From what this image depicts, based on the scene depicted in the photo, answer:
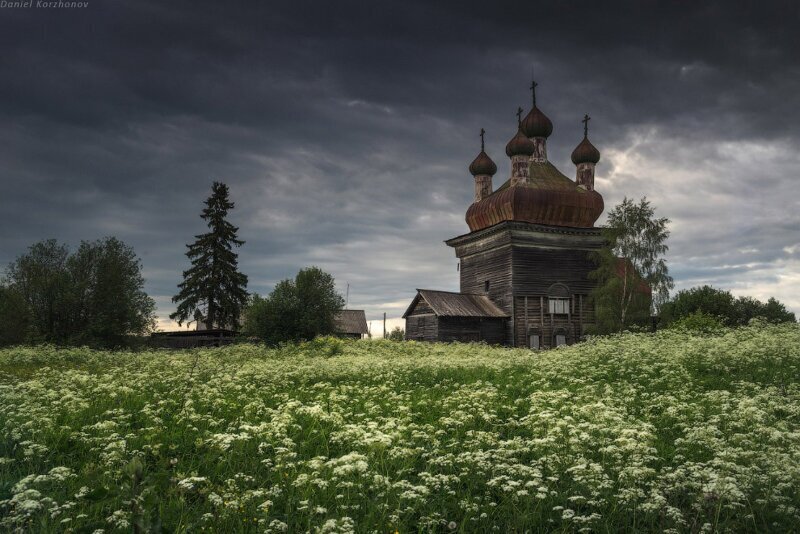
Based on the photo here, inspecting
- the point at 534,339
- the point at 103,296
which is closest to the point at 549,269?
the point at 534,339

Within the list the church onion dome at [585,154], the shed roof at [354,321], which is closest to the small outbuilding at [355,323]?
the shed roof at [354,321]

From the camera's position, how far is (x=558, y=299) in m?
42.0

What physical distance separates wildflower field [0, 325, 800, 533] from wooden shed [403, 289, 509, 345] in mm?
22538

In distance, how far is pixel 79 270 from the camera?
1501 inches

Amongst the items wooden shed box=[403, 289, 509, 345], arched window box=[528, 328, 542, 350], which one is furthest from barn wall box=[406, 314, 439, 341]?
arched window box=[528, 328, 542, 350]

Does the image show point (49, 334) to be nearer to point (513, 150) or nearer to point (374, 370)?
point (374, 370)

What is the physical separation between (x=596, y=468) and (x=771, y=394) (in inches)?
267

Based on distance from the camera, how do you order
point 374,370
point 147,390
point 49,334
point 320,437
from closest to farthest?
1. point 320,437
2. point 147,390
3. point 374,370
4. point 49,334

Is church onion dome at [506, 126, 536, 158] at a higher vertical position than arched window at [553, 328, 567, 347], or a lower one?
higher

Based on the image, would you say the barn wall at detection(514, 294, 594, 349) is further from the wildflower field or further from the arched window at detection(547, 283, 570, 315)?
the wildflower field

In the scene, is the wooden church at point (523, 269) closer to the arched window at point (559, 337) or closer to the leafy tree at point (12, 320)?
the arched window at point (559, 337)

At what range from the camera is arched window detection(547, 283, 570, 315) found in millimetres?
41781

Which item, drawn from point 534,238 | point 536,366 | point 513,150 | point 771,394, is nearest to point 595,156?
point 513,150

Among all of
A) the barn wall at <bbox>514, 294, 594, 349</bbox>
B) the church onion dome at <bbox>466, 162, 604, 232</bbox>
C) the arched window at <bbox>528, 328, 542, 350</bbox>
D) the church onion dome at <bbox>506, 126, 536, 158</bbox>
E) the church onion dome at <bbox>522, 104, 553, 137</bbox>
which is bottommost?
the arched window at <bbox>528, 328, 542, 350</bbox>
